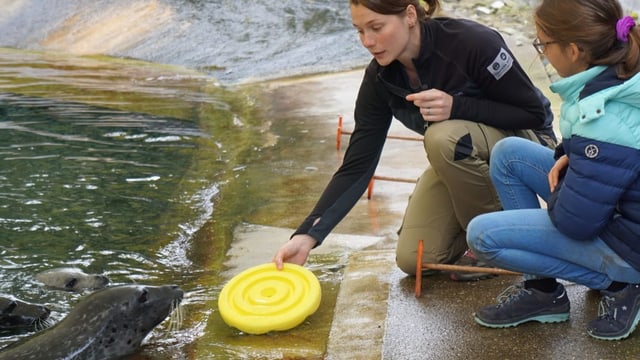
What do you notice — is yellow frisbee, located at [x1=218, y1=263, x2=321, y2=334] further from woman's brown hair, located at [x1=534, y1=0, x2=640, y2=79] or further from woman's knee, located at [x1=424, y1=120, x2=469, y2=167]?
woman's brown hair, located at [x1=534, y1=0, x2=640, y2=79]

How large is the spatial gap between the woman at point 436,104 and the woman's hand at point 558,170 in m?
0.52

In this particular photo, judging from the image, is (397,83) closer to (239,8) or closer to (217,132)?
(217,132)

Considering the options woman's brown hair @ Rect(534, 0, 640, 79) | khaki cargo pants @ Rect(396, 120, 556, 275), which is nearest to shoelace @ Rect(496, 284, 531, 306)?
khaki cargo pants @ Rect(396, 120, 556, 275)

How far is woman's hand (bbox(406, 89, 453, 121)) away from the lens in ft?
12.0

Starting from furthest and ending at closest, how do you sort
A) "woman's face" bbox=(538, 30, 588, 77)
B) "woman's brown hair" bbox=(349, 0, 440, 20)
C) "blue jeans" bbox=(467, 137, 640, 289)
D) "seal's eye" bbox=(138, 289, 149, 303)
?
"seal's eye" bbox=(138, 289, 149, 303)
"woman's brown hair" bbox=(349, 0, 440, 20)
"blue jeans" bbox=(467, 137, 640, 289)
"woman's face" bbox=(538, 30, 588, 77)

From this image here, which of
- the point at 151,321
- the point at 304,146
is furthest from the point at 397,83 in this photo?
the point at 304,146

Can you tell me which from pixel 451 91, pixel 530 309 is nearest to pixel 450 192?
pixel 451 91

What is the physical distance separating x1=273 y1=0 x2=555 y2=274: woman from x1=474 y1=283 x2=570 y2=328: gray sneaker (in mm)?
568

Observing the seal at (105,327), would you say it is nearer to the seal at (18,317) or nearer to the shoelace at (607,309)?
the seal at (18,317)

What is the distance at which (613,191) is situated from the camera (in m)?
2.84

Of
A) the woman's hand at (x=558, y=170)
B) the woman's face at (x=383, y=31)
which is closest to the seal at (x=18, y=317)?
the woman's face at (x=383, y=31)

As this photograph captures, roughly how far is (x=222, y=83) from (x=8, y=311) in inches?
271

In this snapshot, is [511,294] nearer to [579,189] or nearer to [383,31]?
[579,189]

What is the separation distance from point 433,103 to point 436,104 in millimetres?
16
